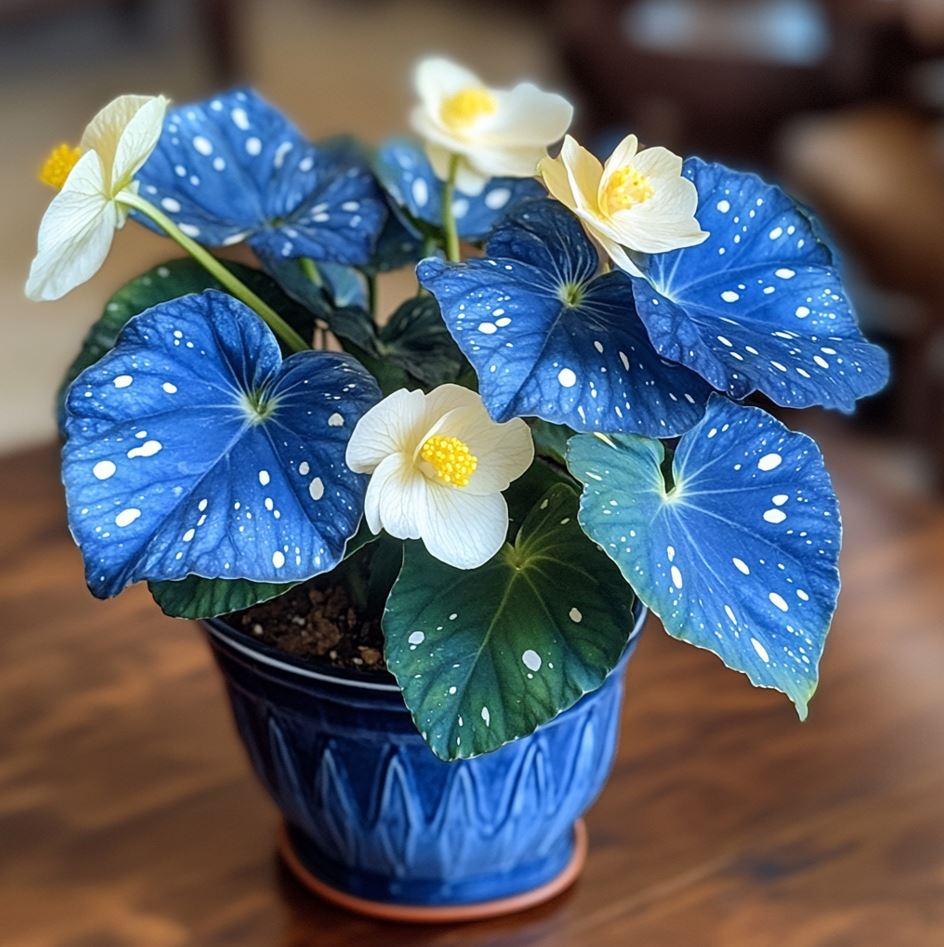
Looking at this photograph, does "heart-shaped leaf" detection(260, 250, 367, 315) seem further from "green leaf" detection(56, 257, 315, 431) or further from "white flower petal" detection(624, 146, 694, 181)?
"white flower petal" detection(624, 146, 694, 181)

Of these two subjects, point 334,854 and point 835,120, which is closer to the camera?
point 334,854

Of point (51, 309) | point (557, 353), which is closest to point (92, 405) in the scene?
point (557, 353)

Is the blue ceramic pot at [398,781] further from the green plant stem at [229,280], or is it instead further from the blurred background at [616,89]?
the blurred background at [616,89]

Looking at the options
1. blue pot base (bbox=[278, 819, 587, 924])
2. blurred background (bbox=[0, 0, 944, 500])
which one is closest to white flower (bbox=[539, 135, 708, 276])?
blue pot base (bbox=[278, 819, 587, 924])

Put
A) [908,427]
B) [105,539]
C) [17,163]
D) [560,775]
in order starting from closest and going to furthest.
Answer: [105,539], [560,775], [908,427], [17,163]

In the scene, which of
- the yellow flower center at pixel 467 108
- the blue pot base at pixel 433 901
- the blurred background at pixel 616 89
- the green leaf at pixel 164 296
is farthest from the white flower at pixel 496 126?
the blurred background at pixel 616 89

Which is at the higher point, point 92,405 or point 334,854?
point 92,405

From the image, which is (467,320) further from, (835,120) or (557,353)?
(835,120)

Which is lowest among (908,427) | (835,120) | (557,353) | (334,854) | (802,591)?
(908,427)
